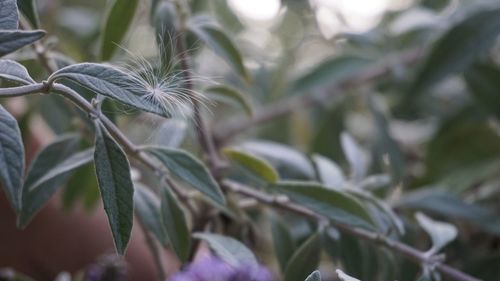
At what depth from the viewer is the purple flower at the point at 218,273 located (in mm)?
378

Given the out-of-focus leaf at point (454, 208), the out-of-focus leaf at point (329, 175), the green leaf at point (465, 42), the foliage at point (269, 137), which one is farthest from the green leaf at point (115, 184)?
the green leaf at point (465, 42)

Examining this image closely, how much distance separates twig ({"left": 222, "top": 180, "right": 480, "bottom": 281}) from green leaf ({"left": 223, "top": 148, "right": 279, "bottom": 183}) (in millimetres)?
27

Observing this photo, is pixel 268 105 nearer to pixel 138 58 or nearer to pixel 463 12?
pixel 463 12

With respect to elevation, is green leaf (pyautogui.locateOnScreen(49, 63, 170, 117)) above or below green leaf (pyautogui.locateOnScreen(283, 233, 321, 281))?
above

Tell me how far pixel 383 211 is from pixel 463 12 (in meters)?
0.37

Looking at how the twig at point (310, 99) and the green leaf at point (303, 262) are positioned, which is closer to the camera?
the green leaf at point (303, 262)

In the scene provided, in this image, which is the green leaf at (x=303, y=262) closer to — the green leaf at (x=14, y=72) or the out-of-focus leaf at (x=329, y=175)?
the out-of-focus leaf at (x=329, y=175)

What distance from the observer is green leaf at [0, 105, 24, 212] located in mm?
358

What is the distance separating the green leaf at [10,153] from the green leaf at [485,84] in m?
0.57

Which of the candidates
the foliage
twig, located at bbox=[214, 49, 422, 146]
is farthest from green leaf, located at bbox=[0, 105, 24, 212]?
twig, located at bbox=[214, 49, 422, 146]

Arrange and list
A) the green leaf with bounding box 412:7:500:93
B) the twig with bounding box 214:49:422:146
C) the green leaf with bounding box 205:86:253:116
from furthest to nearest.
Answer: the twig with bounding box 214:49:422:146
the green leaf with bounding box 412:7:500:93
the green leaf with bounding box 205:86:253:116

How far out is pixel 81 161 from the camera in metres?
0.45

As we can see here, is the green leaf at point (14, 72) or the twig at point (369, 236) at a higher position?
the green leaf at point (14, 72)

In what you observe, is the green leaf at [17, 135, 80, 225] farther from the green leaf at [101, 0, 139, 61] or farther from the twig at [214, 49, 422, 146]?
the twig at [214, 49, 422, 146]
